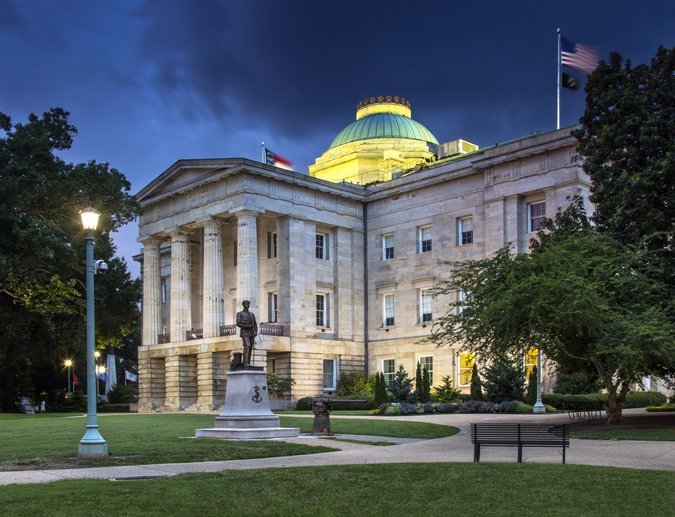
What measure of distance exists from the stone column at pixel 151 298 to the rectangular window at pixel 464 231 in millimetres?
23181

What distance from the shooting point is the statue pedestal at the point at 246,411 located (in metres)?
27.1

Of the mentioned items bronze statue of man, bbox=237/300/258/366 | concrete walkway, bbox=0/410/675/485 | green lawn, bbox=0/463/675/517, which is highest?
bronze statue of man, bbox=237/300/258/366

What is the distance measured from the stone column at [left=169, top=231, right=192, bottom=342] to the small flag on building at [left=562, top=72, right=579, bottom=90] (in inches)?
1148

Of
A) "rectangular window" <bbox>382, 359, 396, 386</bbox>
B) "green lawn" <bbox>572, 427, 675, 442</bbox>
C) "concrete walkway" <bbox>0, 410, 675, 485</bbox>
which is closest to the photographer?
"concrete walkway" <bbox>0, 410, 675, 485</bbox>

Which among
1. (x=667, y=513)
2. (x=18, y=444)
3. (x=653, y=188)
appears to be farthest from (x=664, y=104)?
(x=18, y=444)

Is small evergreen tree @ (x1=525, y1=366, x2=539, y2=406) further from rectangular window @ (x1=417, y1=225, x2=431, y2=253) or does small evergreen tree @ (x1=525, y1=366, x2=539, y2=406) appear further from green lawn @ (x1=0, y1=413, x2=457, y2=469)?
rectangular window @ (x1=417, y1=225, x2=431, y2=253)

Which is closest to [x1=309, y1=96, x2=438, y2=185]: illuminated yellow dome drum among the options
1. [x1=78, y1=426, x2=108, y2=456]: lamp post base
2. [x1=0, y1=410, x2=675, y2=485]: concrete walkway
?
[x1=0, y1=410, x2=675, y2=485]: concrete walkway

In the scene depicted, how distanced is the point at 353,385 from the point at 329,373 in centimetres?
215

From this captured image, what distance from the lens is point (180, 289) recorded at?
2441 inches

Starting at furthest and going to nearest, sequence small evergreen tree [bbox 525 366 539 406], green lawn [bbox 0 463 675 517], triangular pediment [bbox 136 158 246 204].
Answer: triangular pediment [bbox 136 158 246 204]
small evergreen tree [bbox 525 366 539 406]
green lawn [bbox 0 463 675 517]

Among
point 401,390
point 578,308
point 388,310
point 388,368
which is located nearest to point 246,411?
point 578,308

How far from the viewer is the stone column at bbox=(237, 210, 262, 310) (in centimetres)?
5600

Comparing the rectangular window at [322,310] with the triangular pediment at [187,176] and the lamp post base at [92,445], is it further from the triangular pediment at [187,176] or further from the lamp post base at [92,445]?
the lamp post base at [92,445]

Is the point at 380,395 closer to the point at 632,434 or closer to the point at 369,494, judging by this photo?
the point at 632,434
